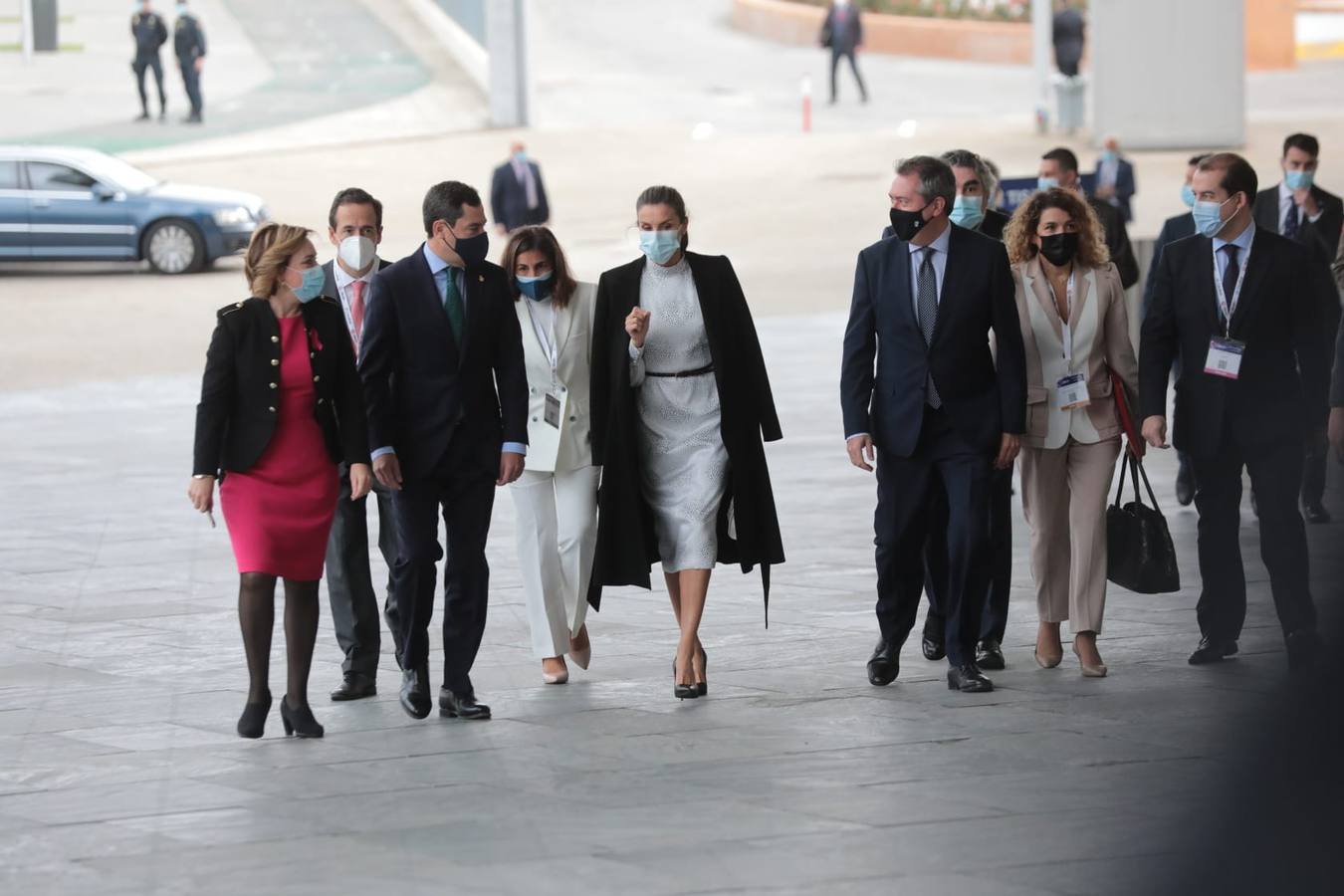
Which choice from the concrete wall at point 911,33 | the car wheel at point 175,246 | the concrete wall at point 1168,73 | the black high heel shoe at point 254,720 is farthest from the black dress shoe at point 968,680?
the concrete wall at point 911,33

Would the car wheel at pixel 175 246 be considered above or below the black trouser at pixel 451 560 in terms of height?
above

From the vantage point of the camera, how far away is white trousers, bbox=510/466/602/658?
6867 mm

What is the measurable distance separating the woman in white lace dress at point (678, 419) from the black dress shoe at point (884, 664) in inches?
18.2

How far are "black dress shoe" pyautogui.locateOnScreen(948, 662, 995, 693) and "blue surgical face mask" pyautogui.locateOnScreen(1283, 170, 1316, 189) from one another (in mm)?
4042

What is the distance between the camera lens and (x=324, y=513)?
241 inches

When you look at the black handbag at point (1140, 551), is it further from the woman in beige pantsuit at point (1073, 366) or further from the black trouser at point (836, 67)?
the black trouser at point (836, 67)

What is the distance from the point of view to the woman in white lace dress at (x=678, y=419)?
6648 mm

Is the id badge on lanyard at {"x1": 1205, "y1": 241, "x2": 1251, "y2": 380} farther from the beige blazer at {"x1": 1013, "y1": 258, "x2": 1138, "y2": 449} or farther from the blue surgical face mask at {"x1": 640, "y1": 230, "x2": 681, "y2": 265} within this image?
the blue surgical face mask at {"x1": 640, "y1": 230, "x2": 681, "y2": 265}

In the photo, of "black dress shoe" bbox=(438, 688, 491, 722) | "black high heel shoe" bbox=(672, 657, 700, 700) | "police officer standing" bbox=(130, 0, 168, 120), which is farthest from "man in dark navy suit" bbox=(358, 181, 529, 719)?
"police officer standing" bbox=(130, 0, 168, 120)

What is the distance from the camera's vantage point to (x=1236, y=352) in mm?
6625

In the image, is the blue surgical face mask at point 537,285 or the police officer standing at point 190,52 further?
the police officer standing at point 190,52

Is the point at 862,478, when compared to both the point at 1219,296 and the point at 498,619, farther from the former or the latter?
the point at 1219,296

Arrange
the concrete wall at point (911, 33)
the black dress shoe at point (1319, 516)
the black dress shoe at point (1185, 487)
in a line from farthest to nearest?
the concrete wall at point (911, 33) → the black dress shoe at point (1185, 487) → the black dress shoe at point (1319, 516)

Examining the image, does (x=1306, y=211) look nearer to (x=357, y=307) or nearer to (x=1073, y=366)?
(x=1073, y=366)
